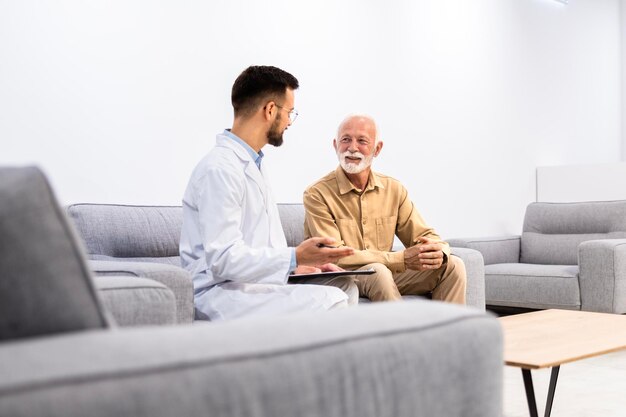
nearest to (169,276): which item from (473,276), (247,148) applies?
(247,148)

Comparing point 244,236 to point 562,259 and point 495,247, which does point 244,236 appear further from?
point 562,259

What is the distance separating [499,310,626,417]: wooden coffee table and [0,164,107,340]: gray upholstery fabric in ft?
4.42

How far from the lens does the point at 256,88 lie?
2621 mm

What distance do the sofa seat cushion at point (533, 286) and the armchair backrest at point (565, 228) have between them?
325 millimetres

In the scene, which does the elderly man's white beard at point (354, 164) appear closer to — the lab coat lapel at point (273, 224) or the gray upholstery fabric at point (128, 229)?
the gray upholstery fabric at point (128, 229)

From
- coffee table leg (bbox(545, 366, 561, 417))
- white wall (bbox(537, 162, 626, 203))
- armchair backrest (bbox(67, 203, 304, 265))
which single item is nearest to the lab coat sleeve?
armchair backrest (bbox(67, 203, 304, 265))

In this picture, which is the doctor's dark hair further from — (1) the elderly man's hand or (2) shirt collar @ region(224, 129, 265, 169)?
(1) the elderly man's hand

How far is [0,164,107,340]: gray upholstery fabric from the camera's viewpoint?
2.24 ft

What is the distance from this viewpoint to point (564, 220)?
4965 mm

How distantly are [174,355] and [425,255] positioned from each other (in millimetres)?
2486

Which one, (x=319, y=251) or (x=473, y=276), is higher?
Answer: (x=319, y=251)

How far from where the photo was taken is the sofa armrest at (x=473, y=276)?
3377 millimetres

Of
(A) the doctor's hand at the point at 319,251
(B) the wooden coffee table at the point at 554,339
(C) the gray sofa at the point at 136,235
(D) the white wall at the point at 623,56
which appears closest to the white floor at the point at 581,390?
(B) the wooden coffee table at the point at 554,339

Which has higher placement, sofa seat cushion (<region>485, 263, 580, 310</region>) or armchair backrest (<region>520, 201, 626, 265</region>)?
armchair backrest (<region>520, 201, 626, 265</region>)
